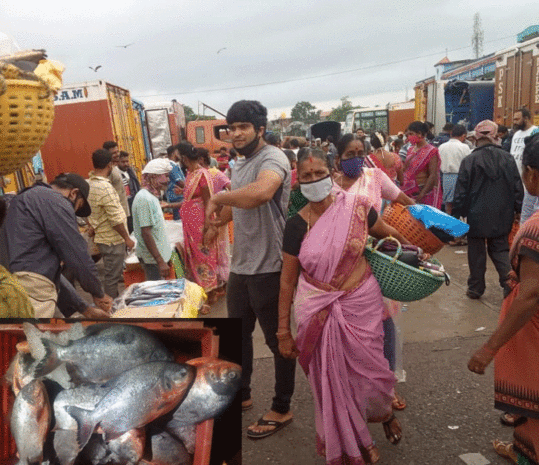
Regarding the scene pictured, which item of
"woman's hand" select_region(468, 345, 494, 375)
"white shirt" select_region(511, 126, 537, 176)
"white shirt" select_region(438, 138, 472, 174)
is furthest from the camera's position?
"white shirt" select_region(438, 138, 472, 174)

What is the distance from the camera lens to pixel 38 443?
4.49 feet

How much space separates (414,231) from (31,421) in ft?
7.33

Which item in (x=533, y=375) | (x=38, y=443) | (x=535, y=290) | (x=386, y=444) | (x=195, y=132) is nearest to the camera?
(x=38, y=443)

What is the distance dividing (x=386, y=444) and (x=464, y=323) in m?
2.13

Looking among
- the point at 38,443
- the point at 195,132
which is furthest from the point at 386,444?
the point at 195,132

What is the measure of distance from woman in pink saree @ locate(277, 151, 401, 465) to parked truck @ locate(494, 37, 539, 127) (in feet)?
28.5

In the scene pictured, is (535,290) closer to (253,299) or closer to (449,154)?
(253,299)

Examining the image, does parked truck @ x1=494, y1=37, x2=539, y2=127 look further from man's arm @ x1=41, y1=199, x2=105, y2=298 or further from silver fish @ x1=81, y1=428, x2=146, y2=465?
silver fish @ x1=81, y1=428, x2=146, y2=465

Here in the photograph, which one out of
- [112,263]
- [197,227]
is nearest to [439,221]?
[197,227]

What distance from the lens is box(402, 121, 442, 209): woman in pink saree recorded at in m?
6.79

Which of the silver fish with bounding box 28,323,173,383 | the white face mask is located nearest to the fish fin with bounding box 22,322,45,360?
the silver fish with bounding box 28,323,173,383

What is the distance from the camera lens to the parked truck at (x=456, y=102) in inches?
593

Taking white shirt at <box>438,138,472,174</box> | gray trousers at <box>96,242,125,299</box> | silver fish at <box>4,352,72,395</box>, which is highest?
silver fish at <box>4,352,72,395</box>

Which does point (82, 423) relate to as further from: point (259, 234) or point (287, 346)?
point (259, 234)
